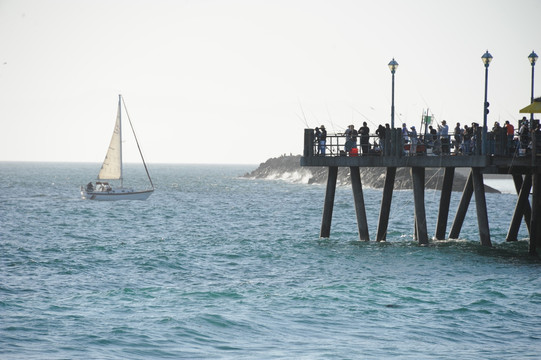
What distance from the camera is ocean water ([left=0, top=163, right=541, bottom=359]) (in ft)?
55.0

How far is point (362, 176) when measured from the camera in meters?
132

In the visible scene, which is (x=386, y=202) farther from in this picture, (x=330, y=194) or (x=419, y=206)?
(x=330, y=194)

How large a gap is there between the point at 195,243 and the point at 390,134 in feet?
40.8

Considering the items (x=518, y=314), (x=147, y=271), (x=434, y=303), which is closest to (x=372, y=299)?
(x=434, y=303)

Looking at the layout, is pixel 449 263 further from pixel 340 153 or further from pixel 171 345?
pixel 171 345

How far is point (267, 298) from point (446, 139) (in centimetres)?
1223

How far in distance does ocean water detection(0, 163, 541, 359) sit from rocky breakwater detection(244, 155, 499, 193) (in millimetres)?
35002

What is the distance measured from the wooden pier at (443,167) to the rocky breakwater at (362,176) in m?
31.2

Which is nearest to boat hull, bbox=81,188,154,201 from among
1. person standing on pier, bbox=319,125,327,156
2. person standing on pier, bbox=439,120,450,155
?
person standing on pier, bbox=319,125,327,156

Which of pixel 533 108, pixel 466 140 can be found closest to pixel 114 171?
pixel 466 140

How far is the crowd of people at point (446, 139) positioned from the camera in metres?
28.9

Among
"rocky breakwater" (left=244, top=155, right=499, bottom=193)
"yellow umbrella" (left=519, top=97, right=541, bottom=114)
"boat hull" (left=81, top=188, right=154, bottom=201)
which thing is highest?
"yellow umbrella" (left=519, top=97, right=541, bottom=114)

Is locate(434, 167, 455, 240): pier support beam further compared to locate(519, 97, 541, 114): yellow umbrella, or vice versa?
locate(434, 167, 455, 240): pier support beam

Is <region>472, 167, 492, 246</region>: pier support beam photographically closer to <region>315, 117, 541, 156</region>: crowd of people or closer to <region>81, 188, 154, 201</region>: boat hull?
<region>315, 117, 541, 156</region>: crowd of people
